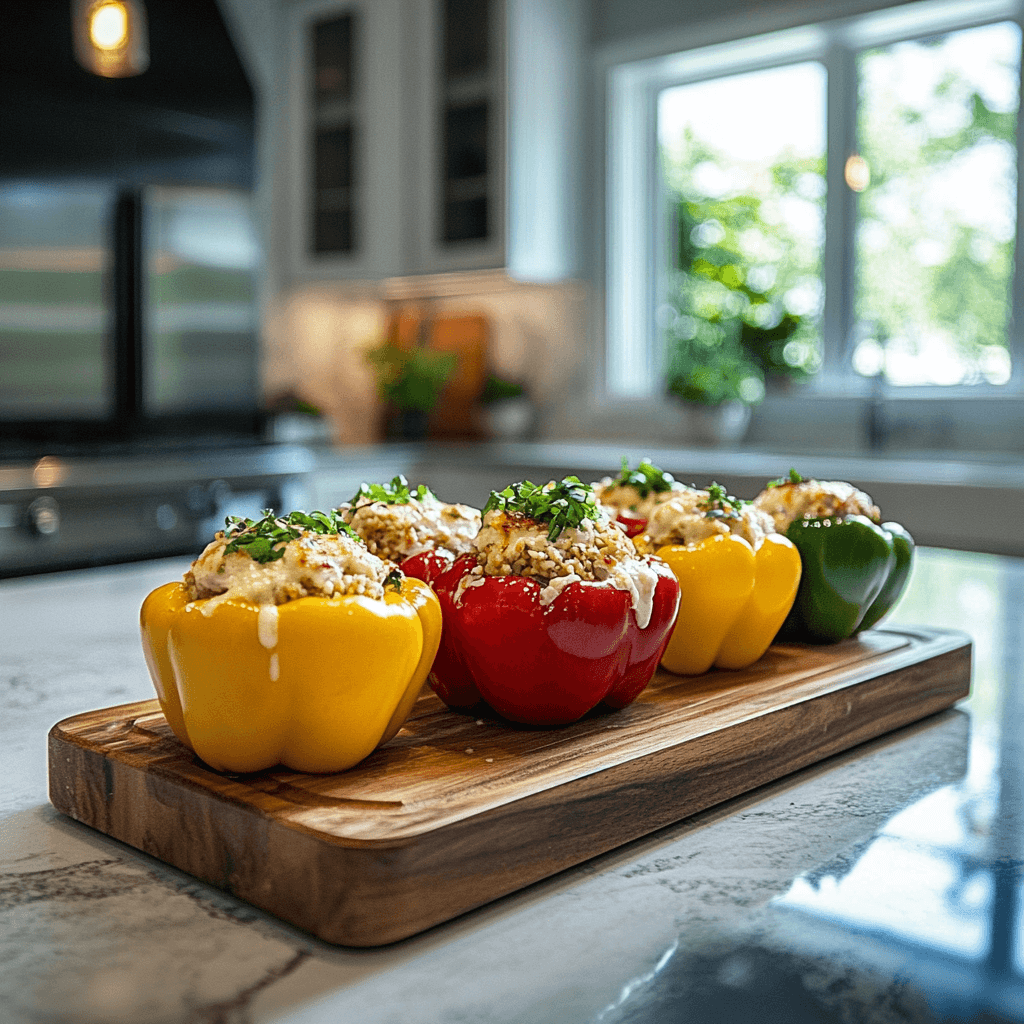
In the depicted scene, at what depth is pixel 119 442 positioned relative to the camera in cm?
357

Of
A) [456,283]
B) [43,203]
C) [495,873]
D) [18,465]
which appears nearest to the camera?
[495,873]

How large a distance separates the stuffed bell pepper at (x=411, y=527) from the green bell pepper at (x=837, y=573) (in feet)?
0.97

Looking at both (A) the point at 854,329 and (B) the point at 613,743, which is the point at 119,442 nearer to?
(A) the point at 854,329

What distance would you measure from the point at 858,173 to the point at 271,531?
3.54m

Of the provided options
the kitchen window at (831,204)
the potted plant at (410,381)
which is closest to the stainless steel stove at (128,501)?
the potted plant at (410,381)

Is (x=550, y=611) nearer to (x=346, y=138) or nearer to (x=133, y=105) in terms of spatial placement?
(x=133, y=105)

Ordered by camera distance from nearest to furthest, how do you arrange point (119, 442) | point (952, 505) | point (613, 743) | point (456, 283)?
1. point (613, 743)
2. point (952, 505)
3. point (119, 442)
4. point (456, 283)

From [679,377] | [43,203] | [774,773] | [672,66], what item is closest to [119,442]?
[43,203]

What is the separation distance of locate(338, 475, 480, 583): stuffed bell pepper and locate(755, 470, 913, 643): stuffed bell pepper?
29cm

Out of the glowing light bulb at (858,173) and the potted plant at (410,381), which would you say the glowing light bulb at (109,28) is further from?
the glowing light bulb at (858,173)

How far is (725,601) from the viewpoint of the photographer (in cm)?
88

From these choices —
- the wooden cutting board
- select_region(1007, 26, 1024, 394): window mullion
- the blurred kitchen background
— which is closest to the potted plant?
the blurred kitchen background

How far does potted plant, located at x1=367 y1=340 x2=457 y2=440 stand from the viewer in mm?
4445

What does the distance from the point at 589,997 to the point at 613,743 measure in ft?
0.78
